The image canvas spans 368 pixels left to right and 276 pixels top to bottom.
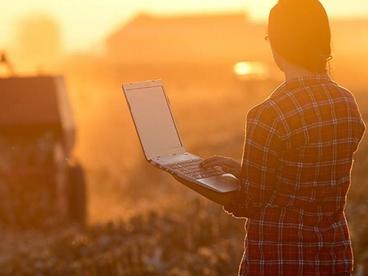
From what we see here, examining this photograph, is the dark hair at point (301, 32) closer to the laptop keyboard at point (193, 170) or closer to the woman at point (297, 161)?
the woman at point (297, 161)

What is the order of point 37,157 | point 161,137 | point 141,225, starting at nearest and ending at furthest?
point 161,137 < point 141,225 < point 37,157

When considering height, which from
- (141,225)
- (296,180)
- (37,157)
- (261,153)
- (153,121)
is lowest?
(141,225)

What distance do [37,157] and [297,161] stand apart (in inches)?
344

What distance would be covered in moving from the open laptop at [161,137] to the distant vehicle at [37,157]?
7825 mm

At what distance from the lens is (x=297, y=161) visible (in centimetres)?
343

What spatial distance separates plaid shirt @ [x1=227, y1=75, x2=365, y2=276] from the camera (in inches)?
134

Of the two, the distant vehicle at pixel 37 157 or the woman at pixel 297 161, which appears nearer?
the woman at pixel 297 161

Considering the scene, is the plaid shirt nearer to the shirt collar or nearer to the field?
the shirt collar

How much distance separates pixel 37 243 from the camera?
1076 cm

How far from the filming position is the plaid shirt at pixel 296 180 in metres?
3.40

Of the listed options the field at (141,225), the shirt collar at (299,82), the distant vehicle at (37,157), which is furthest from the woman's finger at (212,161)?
the distant vehicle at (37,157)

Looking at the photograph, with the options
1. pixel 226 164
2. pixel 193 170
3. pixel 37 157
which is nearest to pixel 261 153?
pixel 226 164

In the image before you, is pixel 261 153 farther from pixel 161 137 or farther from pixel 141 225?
pixel 141 225

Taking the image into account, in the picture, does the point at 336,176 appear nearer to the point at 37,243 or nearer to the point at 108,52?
the point at 37,243
